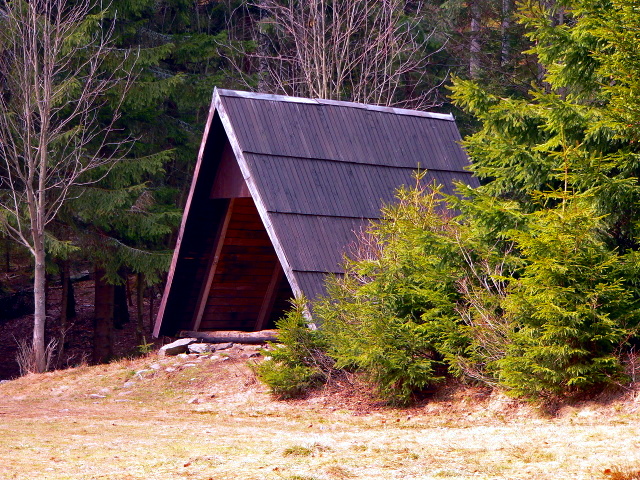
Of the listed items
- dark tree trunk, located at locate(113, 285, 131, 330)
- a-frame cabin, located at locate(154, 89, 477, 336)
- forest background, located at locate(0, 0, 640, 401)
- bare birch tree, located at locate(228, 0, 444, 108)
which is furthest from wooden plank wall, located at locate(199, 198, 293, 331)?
dark tree trunk, located at locate(113, 285, 131, 330)

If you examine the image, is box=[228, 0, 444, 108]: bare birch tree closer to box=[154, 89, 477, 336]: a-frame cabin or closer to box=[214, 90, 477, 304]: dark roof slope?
box=[214, 90, 477, 304]: dark roof slope

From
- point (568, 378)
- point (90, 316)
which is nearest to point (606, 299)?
point (568, 378)

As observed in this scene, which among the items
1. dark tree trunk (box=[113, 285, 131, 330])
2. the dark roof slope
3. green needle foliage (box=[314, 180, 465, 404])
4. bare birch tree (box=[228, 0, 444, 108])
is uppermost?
bare birch tree (box=[228, 0, 444, 108])

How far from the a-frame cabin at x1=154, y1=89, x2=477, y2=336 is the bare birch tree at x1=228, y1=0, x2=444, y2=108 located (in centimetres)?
680

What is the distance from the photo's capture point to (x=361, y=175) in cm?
1359

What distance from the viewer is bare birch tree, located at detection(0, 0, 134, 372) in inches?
631

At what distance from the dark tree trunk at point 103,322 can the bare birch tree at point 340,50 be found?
22.9ft

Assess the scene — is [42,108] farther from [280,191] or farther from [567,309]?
[567,309]

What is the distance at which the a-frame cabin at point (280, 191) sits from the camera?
12.4 m

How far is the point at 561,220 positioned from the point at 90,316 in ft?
67.1

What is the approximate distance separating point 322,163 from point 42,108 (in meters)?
6.20

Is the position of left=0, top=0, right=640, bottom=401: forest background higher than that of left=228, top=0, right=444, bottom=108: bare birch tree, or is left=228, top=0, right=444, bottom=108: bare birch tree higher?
left=228, top=0, right=444, bottom=108: bare birch tree

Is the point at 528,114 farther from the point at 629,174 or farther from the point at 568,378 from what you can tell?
the point at 568,378

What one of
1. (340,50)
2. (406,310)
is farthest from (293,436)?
(340,50)
